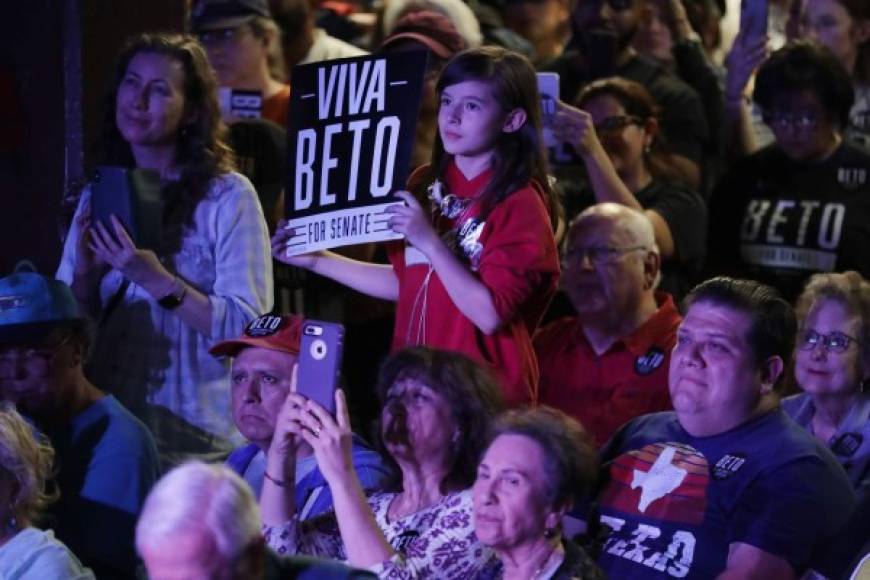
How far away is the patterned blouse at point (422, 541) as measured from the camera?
4.25 meters

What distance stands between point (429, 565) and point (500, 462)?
0.37m

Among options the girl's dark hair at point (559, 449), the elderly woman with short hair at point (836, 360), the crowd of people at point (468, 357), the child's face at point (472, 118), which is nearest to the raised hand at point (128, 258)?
the crowd of people at point (468, 357)

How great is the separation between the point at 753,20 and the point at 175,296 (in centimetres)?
277

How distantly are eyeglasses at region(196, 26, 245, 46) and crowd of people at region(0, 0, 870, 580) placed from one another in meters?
0.27

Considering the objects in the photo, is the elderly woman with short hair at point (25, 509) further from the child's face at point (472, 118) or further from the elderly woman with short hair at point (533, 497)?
the child's face at point (472, 118)

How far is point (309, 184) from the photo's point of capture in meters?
4.91

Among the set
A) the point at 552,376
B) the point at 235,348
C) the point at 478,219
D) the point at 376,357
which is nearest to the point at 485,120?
the point at 478,219

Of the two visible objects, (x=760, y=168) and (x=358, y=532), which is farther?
(x=760, y=168)

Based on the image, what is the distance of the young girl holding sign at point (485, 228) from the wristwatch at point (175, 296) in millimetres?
590

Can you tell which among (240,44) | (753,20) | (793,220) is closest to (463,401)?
(793,220)

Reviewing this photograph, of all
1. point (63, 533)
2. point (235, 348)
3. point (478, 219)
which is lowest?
point (63, 533)

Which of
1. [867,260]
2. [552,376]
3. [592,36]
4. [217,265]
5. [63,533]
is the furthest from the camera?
[592,36]

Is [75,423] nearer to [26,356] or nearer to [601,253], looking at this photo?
[26,356]

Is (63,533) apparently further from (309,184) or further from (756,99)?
(756,99)
